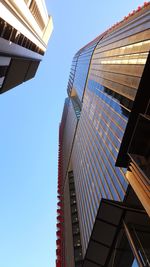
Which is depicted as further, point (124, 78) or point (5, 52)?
point (124, 78)

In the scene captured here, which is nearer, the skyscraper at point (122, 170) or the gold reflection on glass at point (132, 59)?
the skyscraper at point (122, 170)

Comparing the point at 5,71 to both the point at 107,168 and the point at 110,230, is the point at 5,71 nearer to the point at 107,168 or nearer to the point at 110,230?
the point at 107,168

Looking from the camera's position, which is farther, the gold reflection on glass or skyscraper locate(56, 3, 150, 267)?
the gold reflection on glass

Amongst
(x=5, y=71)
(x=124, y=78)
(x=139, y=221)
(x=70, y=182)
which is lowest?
(x=70, y=182)

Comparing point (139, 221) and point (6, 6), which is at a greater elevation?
point (6, 6)

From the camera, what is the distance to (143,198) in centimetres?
1731

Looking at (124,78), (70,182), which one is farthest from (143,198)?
(70,182)

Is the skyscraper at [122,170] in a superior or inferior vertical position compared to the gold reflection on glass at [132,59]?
→ inferior

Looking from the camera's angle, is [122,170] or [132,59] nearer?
[122,170]

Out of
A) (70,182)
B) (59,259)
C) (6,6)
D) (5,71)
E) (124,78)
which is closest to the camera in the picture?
(6,6)

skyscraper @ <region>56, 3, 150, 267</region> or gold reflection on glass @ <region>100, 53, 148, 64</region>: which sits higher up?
gold reflection on glass @ <region>100, 53, 148, 64</region>

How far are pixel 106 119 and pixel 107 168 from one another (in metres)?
10.5

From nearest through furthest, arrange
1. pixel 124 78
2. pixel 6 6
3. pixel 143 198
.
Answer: pixel 143 198
pixel 6 6
pixel 124 78

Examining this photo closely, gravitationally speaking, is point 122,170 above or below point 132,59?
below
